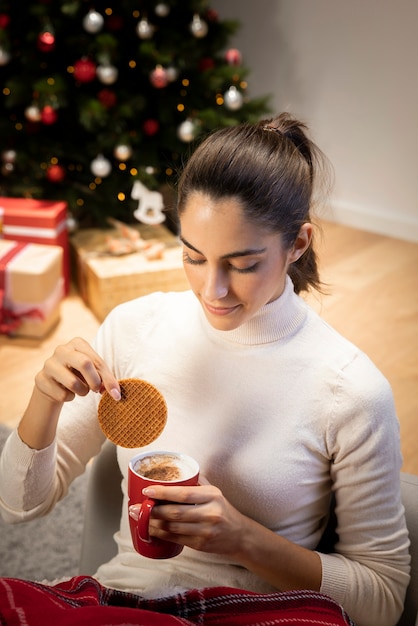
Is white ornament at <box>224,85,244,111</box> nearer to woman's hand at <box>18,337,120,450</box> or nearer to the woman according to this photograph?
the woman

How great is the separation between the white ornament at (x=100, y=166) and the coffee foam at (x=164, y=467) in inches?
90.8

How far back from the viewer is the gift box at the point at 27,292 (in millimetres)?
2717

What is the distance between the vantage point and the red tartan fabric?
82 cm

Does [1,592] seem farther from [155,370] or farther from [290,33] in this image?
[290,33]

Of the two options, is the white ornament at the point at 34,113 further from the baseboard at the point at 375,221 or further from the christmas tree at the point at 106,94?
the baseboard at the point at 375,221

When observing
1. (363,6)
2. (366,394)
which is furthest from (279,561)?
(363,6)

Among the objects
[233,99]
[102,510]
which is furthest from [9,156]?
[102,510]

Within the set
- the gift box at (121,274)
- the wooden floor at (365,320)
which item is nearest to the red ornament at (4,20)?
the gift box at (121,274)

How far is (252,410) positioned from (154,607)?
290mm

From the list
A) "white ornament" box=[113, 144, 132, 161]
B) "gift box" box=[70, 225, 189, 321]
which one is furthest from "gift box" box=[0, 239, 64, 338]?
"white ornament" box=[113, 144, 132, 161]

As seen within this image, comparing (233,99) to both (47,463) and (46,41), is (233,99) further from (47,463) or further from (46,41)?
(47,463)

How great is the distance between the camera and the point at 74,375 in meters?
0.95

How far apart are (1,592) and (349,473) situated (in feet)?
1.53

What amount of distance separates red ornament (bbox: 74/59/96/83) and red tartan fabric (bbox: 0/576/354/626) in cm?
238
